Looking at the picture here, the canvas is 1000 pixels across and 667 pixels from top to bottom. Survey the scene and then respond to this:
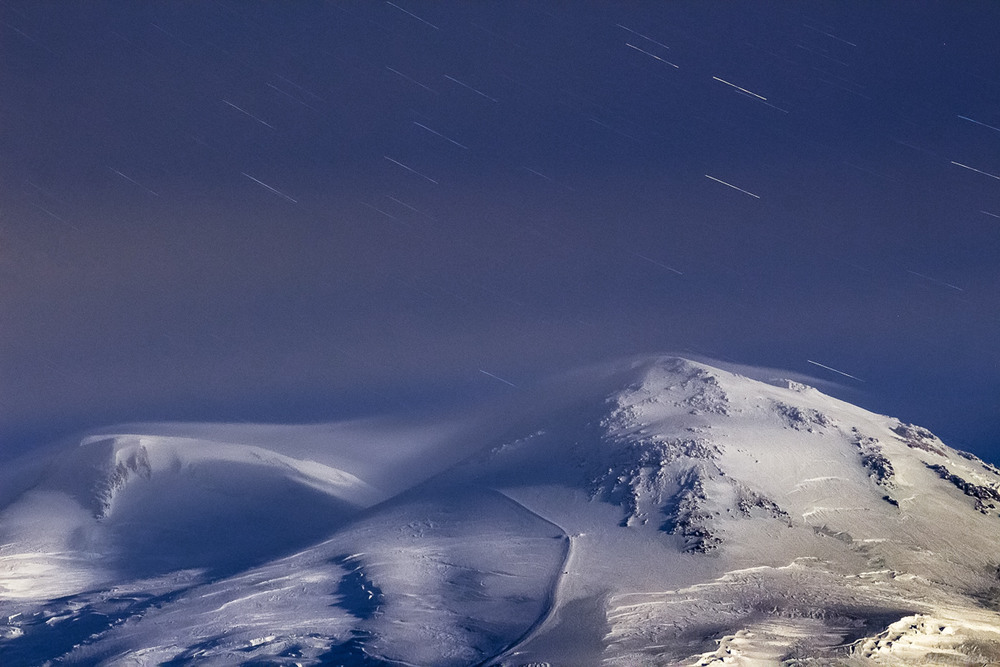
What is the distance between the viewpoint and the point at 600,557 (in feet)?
356

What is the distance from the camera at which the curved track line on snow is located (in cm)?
8244

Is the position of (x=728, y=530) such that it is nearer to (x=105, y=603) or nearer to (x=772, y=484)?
(x=772, y=484)

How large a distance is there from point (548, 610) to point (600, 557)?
17.2 metres

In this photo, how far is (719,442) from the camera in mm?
138375

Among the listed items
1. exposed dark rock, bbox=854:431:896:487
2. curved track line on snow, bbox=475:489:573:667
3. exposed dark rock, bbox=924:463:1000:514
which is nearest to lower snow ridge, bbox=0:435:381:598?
curved track line on snow, bbox=475:489:573:667

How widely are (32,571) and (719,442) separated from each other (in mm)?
118090

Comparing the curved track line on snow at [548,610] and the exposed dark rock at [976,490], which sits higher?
the exposed dark rock at [976,490]

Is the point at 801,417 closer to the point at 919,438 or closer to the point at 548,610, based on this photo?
the point at 919,438

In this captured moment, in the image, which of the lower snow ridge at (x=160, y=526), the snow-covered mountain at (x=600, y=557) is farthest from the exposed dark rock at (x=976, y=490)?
the lower snow ridge at (x=160, y=526)

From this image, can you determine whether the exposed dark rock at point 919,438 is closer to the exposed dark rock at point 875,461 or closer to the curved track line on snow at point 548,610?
the exposed dark rock at point 875,461

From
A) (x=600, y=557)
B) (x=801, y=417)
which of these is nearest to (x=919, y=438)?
(x=801, y=417)

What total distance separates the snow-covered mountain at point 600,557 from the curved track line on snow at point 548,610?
0.34m

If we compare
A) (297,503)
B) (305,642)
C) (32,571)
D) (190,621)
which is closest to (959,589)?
(305,642)

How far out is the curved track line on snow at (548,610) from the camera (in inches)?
3246
